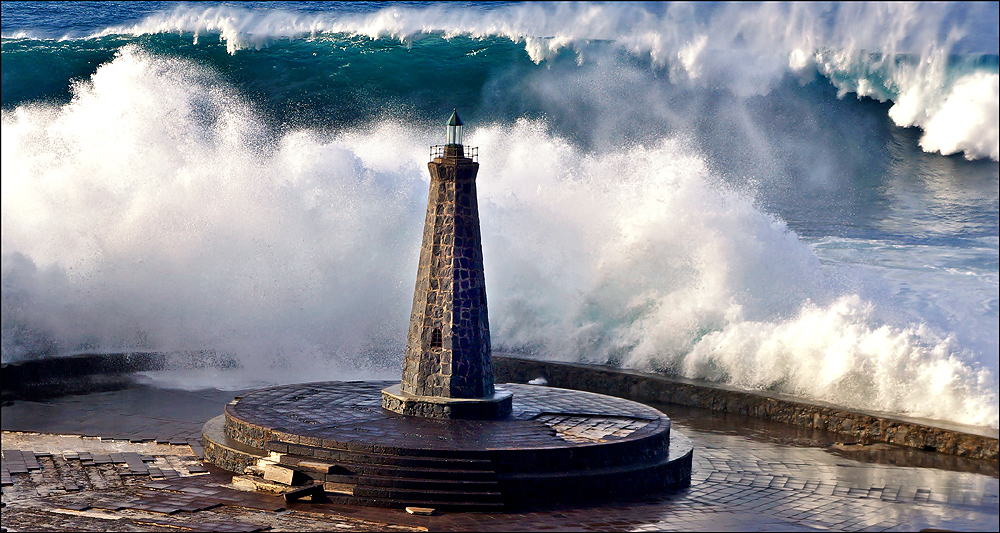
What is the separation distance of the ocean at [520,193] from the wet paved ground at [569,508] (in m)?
2.62

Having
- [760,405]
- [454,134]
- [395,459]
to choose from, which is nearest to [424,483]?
→ [395,459]

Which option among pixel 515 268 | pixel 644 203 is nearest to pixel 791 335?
pixel 644 203

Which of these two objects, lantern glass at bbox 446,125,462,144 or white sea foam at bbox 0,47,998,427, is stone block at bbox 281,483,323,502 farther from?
white sea foam at bbox 0,47,998,427

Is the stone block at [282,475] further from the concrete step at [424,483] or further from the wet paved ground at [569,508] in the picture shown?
the concrete step at [424,483]

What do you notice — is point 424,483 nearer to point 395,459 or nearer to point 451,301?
point 395,459

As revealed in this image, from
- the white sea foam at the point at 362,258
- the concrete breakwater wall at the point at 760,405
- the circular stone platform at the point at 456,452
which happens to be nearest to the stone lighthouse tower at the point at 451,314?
the circular stone platform at the point at 456,452

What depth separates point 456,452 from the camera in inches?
381

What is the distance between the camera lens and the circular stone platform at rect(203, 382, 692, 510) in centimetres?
955

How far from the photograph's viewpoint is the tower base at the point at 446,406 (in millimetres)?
→ 11156

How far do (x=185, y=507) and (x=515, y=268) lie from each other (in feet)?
42.8

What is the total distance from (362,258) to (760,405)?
9.38 meters

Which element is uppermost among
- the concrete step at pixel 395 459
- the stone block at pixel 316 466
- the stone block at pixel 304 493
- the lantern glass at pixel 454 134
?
the lantern glass at pixel 454 134

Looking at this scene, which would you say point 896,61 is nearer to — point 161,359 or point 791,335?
point 791,335

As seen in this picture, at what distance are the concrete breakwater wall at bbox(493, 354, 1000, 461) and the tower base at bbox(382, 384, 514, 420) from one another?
17.5 ft
